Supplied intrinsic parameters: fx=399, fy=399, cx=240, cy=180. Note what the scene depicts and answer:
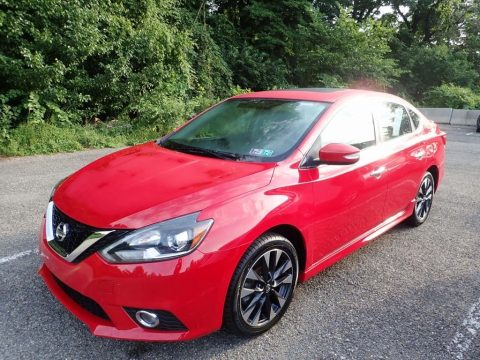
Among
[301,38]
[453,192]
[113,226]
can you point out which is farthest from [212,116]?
[301,38]

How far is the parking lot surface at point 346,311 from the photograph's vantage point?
236cm

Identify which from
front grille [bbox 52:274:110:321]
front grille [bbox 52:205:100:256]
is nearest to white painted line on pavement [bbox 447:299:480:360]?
front grille [bbox 52:274:110:321]

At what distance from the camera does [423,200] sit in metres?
4.46

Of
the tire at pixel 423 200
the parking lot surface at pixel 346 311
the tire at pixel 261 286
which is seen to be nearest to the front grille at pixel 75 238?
the parking lot surface at pixel 346 311

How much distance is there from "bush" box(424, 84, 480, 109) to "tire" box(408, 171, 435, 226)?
1928cm

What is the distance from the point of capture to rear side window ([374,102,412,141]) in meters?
3.65

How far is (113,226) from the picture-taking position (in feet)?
6.93

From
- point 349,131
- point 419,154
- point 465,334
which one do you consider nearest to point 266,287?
point 465,334

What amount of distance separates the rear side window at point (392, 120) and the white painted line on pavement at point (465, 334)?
61.7 inches

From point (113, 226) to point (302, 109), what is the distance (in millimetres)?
1830

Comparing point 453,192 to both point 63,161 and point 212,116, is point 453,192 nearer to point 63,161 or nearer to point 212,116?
point 212,116

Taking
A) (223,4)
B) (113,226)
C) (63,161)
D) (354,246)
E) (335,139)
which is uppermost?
(223,4)

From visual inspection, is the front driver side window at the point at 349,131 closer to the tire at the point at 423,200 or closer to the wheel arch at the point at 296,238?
the wheel arch at the point at 296,238

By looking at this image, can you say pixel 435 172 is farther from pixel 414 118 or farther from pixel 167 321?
pixel 167 321
